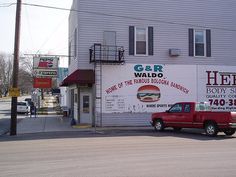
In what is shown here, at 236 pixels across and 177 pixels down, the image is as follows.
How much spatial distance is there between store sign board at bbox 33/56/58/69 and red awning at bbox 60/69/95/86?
5734mm

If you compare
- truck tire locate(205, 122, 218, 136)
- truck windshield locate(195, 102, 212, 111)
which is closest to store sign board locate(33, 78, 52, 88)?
truck windshield locate(195, 102, 212, 111)

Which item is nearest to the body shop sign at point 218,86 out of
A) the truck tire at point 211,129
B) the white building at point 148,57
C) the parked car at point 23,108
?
the white building at point 148,57

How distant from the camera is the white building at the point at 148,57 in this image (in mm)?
25344

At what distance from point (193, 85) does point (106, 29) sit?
738cm

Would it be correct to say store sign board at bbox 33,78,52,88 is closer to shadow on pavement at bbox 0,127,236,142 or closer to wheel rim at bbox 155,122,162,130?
shadow on pavement at bbox 0,127,236,142

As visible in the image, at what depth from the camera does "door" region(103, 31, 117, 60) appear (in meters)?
25.4

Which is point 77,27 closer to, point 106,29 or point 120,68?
point 106,29

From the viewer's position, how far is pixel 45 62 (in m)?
30.5

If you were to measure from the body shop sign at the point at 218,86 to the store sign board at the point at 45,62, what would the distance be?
11.2 m

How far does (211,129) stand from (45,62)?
15.7 metres

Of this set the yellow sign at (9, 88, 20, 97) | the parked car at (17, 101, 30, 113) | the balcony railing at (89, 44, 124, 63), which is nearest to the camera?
the yellow sign at (9, 88, 20, 97)

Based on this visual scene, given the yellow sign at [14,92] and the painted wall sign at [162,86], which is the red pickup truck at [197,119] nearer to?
the painted wall sign at [162,86]

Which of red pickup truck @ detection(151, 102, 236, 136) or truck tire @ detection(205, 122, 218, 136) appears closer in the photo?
red pickup truck @ detection(151, 102, 236, 136)

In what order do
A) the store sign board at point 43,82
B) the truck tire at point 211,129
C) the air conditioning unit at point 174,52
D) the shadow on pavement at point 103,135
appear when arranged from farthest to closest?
the store sign board at point 43,82
the air conditioning unit at point 174,52
the truck tire at point 211,129
the shadow on pavement at point 103,135
